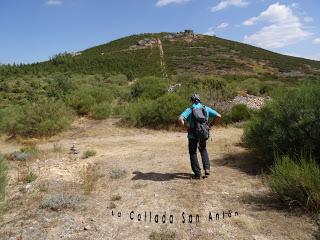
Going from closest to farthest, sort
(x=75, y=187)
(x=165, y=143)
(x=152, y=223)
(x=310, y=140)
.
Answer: (x=152, y=223), (x=310, y=140), (x=75, y=187), (x=165, y=143)

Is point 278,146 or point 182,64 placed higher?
point 182,64

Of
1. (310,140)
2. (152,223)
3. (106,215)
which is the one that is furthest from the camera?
(310,140)

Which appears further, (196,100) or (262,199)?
(196,100)

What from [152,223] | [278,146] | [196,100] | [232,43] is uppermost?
[232,43]

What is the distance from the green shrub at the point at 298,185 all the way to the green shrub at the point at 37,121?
913 centimetres

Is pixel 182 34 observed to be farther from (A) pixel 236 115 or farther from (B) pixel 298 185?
(B) pixel 298 185

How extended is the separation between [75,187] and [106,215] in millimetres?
1655

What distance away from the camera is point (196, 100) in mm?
7121

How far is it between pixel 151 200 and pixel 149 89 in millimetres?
13034

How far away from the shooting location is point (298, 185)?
209 inches

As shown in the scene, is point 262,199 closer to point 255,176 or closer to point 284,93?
point 255,176

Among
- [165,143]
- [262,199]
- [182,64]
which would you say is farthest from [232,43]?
[262,199]

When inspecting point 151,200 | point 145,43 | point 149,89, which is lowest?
point 151,200

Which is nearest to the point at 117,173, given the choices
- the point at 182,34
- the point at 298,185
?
the point at 298,185
